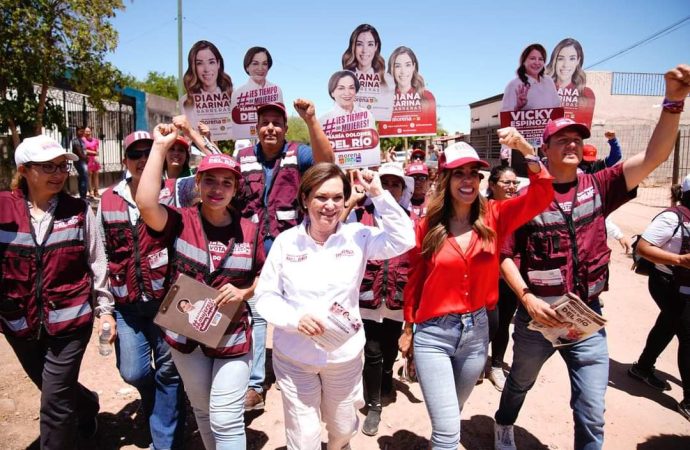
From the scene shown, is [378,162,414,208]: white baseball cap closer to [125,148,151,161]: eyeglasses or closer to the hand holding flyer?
the hand holding flyer

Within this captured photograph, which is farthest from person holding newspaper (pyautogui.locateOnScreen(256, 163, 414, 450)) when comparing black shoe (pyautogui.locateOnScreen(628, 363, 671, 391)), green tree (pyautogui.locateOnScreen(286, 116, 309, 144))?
green tree (pyautogui.locateOnScreen(286, 116, 309, 144))

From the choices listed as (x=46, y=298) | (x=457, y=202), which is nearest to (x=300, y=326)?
(x=457, y=202)

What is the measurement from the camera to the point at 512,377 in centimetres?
327

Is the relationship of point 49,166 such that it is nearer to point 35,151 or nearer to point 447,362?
point 35,151

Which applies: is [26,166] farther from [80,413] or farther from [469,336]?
[469,336]

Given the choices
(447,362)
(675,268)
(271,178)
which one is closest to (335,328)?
(447,362)

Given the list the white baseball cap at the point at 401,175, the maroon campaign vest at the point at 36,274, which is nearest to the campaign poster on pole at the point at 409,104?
the white baseball cap at the point at 401,175

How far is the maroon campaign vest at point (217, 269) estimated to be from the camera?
9.05 ft

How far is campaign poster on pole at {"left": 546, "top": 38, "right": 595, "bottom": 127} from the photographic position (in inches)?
197

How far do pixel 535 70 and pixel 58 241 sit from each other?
4.65 m

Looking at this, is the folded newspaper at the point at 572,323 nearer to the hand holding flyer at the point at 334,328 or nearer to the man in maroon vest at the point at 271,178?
the hand holding flyer at the point at 334,328

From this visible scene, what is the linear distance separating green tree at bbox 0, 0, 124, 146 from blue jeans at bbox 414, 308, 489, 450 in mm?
Answer: 9025

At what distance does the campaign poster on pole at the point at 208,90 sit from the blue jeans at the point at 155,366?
8.50 feet

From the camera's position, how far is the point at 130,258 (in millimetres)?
3281
